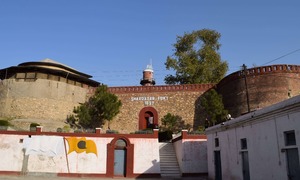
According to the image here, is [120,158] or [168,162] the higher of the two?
[120,158]

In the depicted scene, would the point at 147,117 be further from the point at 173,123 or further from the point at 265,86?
the point at 265,86

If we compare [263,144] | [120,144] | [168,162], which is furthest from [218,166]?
[120,144]

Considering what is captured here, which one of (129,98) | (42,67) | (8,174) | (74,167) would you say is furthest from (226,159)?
(42,67)

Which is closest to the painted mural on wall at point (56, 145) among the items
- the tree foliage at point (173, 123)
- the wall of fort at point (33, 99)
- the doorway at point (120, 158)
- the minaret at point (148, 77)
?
the doorway at point (120, 158)

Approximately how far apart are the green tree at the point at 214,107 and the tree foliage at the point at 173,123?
8.80ft

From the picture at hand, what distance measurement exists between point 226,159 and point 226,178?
2.76 feet

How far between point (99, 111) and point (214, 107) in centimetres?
1097

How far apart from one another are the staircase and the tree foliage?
6.47m

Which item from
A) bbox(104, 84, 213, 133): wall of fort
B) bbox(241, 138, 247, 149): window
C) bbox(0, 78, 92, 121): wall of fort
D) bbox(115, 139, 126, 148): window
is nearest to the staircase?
bbox(115, 139, 126, 148): window

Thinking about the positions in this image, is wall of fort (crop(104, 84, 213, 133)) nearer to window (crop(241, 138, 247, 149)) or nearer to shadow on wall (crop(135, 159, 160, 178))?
shadow on wall (crop(135, 159, 160, 178))

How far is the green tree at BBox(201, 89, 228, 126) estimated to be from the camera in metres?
26.0

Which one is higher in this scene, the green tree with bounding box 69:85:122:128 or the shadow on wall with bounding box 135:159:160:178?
the green tree with bounding box 69:85:122:128

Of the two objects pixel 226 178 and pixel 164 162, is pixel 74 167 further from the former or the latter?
pixel 226 178

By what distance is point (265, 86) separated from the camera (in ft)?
80.0
